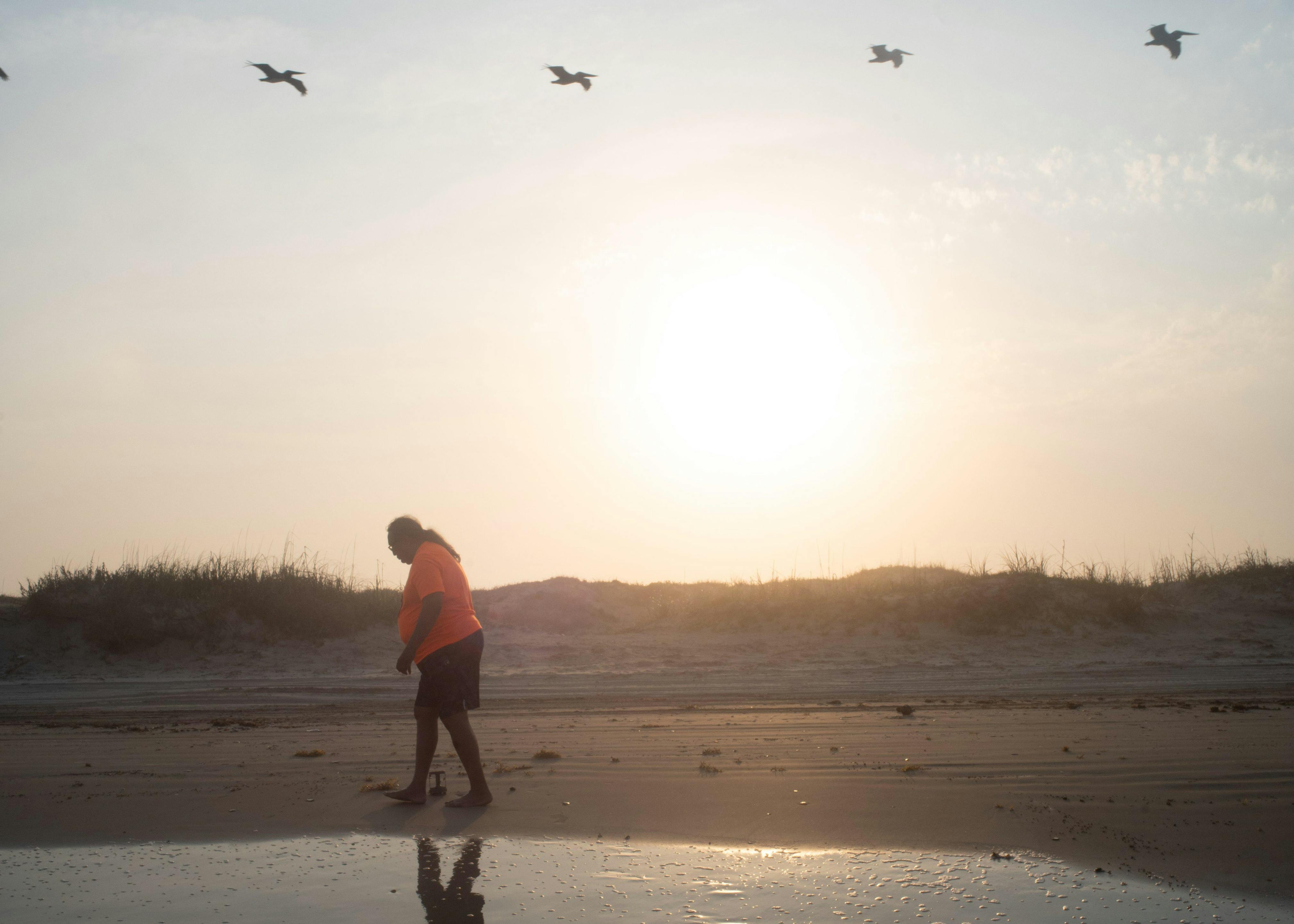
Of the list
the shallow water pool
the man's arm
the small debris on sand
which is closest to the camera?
the shallow water pool

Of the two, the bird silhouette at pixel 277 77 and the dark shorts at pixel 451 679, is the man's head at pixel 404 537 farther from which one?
the bird silhouette at pixel 277 77

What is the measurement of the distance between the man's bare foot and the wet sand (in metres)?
0.09

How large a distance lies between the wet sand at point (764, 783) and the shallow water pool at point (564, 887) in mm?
181

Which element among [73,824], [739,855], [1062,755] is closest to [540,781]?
[739,855]

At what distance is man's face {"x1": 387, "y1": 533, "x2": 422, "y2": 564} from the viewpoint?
536cm

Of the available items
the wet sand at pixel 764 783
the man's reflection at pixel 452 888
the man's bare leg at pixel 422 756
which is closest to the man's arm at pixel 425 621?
the man's bare leg at pixel 422 756

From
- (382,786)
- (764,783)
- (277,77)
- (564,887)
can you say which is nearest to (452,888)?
(564,887)

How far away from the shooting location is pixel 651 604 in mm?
19297

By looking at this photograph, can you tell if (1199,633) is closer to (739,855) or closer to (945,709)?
(945,709)

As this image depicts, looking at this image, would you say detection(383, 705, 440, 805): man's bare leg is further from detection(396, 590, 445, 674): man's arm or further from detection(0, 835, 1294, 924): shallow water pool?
detection(0, 835, 1294, 924): shallow water pool

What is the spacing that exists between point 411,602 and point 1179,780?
470 centimetres

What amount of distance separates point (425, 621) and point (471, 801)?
108 cm

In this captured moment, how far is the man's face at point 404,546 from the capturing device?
5355 millimetres

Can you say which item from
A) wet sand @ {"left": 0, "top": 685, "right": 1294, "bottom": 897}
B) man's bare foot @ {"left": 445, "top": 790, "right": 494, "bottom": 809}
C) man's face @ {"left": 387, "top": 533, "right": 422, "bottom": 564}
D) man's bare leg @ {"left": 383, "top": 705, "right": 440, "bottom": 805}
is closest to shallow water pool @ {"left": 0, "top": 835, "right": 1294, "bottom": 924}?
wet sand @ {"left": 0, "top": 685, "right": 1294, "bottom": 897}
